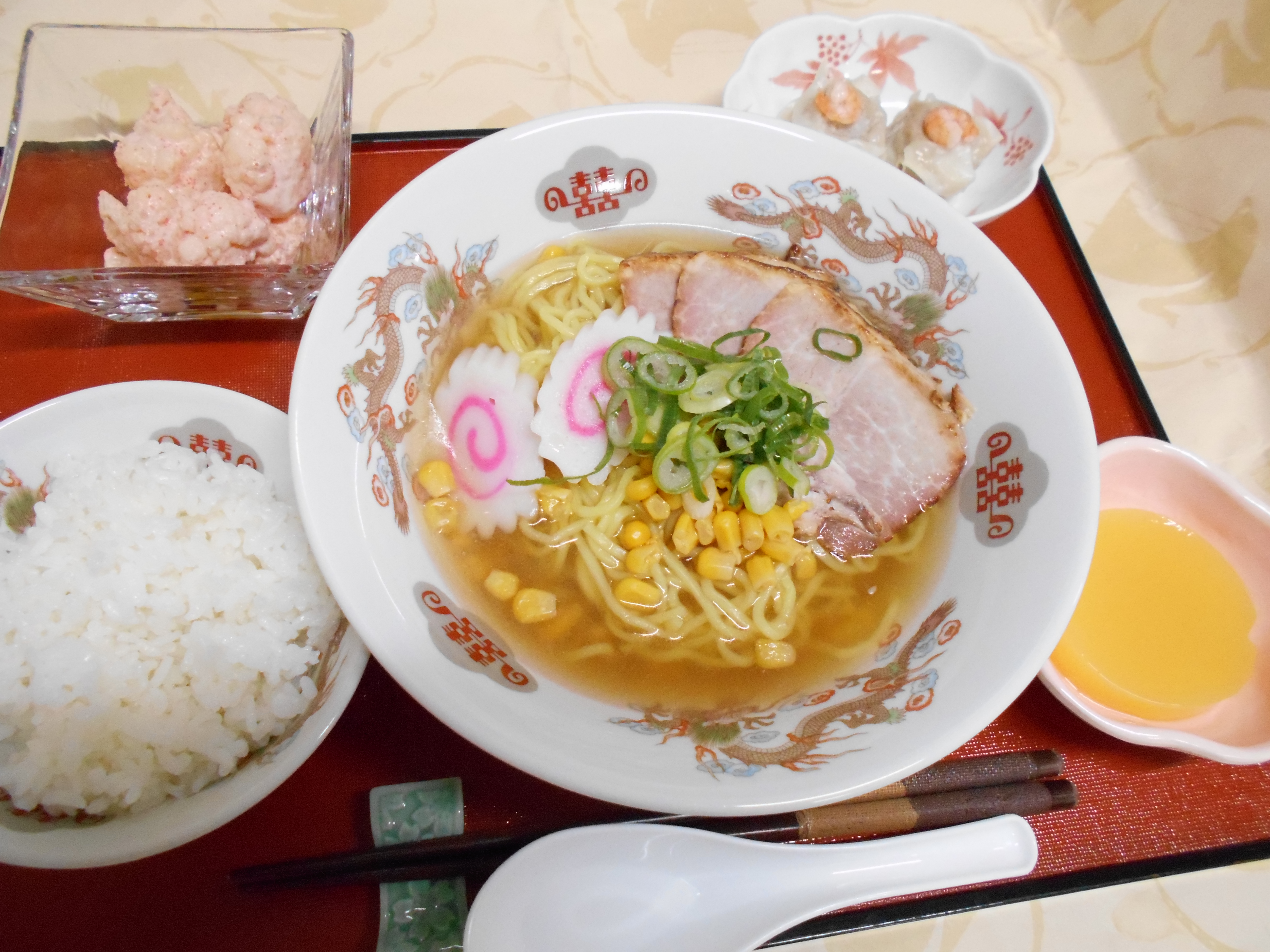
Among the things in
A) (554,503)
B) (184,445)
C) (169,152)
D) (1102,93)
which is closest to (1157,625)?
(554,503)

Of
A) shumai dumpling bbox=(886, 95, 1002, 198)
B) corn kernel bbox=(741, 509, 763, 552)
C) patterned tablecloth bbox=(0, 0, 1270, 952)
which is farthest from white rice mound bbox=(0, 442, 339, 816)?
shumai dumpling bbox=(886, 95, 1002, 198)

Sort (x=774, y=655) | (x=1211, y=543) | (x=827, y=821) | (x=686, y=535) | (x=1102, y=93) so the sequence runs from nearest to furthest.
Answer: (x=827, y=821), (x=774, y=655), (x=686, y=535), (x=1211, y=543), (x=1102, y=93)

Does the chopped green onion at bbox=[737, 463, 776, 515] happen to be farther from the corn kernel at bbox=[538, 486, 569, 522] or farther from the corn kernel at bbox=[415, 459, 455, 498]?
the corn kernel at bbox=[415, 459, 455, 498]

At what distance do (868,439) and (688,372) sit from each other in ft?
1.85

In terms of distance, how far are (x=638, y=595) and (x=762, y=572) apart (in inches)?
13.2

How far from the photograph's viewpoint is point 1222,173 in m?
2.78

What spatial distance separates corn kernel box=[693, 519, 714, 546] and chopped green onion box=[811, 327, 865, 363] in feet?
1.85

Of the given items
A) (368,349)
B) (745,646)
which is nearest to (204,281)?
(368,349)

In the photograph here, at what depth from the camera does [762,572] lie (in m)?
1.87

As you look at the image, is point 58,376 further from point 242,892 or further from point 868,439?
point 868,439

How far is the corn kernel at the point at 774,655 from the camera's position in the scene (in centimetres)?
176

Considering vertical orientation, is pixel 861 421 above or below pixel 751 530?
above

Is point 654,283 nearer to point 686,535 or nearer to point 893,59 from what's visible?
point 686,535

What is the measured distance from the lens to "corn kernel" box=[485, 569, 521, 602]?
1.80 meters
